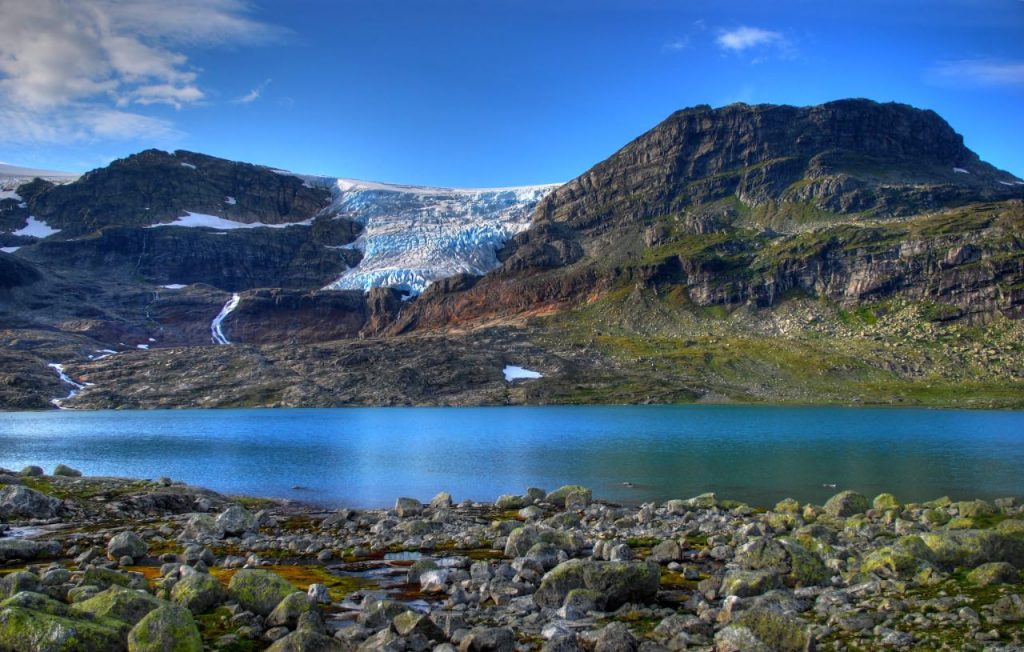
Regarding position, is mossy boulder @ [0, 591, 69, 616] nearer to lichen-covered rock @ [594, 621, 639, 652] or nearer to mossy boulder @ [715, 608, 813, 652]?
lichen-covered rock @ [594, 621, 639, 652]

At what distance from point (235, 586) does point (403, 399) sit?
493ft

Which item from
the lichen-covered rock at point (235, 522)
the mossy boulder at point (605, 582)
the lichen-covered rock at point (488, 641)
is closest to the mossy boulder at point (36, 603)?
the lichen-covered rock at point (488, 641)

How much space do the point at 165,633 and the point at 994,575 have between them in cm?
1944

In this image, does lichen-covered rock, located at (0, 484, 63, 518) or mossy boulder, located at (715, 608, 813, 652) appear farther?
lichen-covered rock, located at (0, 484, 63, 518)

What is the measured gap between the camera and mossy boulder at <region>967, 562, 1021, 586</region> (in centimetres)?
1847

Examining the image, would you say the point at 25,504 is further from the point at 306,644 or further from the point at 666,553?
the point at 666,553

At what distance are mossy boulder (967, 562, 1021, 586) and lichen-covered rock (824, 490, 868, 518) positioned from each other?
50.7 ft

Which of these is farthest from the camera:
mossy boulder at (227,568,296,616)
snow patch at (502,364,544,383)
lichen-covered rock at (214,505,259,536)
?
snow patch at (502,364,544,383)

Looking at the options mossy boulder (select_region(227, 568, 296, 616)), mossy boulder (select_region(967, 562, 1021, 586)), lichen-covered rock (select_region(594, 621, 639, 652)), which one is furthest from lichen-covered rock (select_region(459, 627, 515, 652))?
mossy boulder (select_region(967, 562, 1021, 586))

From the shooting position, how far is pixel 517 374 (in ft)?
588

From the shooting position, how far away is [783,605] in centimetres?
1759

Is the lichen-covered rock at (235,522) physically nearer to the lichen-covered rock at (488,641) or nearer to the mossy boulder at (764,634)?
the lichen-covered rock at (488,641)

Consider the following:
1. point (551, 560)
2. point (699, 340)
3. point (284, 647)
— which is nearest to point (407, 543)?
point (551, 560)

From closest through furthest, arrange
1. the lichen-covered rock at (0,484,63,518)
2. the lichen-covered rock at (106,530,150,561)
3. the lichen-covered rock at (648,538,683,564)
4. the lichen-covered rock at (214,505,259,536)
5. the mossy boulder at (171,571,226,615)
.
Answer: the mossy boulder at (171,571,226,615), the lichen-covered rock at (106,530,150,561), the lichen-covered rock at (648,538,683,564), the lichen-covered rock at (214,505,259,536), the lichen-covered rock at (0,484,63,518)
